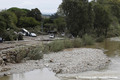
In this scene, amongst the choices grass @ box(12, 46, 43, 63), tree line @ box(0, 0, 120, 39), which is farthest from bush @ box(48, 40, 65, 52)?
tree line @ box(0, 0, 120, 39)

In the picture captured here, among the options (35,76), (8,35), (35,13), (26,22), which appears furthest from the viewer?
(35,13)

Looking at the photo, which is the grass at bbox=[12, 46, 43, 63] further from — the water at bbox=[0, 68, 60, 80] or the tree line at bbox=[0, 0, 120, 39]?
the tree line at bbox=[0, 0, 120, 39]

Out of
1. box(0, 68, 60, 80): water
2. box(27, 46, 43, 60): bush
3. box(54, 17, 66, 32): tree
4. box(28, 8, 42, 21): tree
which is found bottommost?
box(0, 68, 60, 80): water

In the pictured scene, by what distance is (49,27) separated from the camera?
67125 mm

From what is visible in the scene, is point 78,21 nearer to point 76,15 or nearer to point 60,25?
point 76,15

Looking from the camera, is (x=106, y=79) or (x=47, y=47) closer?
(x=106, y=79)

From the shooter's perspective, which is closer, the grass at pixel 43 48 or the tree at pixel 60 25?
the grass at pixel 43 48

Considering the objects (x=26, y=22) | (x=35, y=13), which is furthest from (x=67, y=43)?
(x=35, y=13)

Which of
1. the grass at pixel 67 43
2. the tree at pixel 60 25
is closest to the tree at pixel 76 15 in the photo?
the grass at pixel 67 43

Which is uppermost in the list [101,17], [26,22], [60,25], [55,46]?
[101,17]

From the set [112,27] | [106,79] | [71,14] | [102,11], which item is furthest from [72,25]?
[106,79]

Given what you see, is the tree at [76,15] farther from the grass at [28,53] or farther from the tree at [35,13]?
the tree at [35,13]

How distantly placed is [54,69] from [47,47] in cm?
1129

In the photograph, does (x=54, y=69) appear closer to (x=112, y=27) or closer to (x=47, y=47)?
(x=47, y=47)
